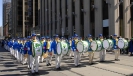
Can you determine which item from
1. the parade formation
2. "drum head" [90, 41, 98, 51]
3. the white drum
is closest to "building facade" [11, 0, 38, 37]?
the parade formation

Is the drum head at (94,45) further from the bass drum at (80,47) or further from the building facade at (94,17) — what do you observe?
the building facade at (94,17)

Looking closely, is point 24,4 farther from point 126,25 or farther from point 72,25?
point 126,25

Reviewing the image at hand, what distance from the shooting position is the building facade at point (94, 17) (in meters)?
27.9

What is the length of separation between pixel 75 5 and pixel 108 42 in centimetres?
2535

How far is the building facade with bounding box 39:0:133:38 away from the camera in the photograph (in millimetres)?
27855

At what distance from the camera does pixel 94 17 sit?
3219cm

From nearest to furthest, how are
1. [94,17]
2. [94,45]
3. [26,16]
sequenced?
1. [94,45]
2. [94,17]
3. [26,16]

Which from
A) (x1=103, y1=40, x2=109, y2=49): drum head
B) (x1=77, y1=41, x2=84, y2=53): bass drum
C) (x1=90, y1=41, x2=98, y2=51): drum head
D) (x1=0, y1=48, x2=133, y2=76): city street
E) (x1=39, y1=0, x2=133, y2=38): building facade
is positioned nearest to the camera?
(x1=0, y1=48, x2=133, y2=76): city street

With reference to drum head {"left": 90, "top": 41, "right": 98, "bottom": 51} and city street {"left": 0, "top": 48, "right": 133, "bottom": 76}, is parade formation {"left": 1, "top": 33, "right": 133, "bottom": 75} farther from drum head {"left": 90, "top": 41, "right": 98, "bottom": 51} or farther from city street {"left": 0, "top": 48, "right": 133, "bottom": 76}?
city street {"left": 0, "top": 48, "right": 133, "bottom": 76}

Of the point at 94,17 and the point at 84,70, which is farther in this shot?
the point at 94,17

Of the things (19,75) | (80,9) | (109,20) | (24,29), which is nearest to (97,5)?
(109,20)

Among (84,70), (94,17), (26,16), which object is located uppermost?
(26,16)

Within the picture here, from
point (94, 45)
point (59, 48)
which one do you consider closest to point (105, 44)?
point (94, 45)

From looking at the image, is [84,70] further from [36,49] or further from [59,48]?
[36,49]
